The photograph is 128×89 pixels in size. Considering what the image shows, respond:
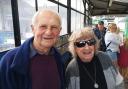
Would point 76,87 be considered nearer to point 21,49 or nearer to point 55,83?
point 55,83

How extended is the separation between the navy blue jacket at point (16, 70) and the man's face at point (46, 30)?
4.3 inches

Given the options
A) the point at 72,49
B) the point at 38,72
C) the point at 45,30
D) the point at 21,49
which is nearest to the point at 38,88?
the point at 38,72

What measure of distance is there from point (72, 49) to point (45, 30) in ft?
1.55

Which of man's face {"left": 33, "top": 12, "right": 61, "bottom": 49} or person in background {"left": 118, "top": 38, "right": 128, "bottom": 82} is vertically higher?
man's face {"left": 33, "top": 12, "right": 61, "bottom": 49}

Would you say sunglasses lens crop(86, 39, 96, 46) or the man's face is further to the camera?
sunglasses lens crop(86, 39, 96, 46)

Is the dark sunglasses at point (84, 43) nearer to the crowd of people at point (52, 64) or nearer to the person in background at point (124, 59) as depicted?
the crowd of people at point (52, 64)

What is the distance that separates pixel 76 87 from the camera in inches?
68.0

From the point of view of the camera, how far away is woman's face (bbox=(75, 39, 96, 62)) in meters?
1.73

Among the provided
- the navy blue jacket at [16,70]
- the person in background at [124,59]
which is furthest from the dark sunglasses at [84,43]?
the person in background at [124,59]

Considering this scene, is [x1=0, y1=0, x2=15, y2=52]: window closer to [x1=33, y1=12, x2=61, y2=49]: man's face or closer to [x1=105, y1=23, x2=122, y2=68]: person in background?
[x1=33, y1=12, x2=61, y2=49]: man's face

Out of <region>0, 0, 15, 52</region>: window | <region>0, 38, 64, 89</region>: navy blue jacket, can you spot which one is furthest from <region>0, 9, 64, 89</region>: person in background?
<region>0, 0, 15, 52</region>: window

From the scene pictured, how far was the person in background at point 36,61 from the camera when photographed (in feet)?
4.31

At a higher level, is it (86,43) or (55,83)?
(86,43)

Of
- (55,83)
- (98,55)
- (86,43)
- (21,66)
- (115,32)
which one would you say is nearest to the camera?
(21,66)
